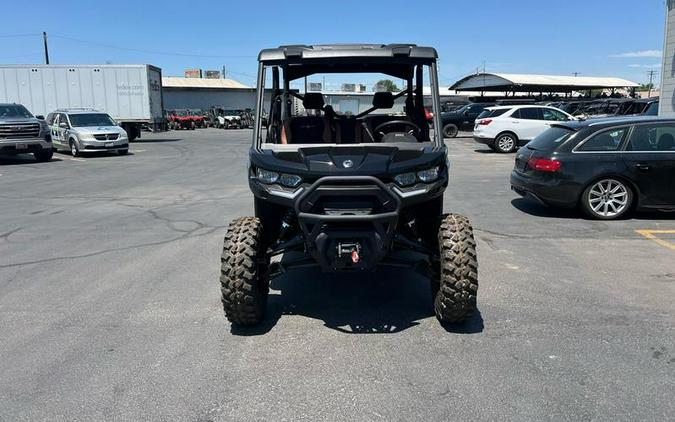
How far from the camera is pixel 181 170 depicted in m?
17.1

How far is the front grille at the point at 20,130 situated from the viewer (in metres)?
19.1

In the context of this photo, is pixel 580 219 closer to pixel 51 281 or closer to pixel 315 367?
pixel 315 367

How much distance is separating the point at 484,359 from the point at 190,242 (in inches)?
185

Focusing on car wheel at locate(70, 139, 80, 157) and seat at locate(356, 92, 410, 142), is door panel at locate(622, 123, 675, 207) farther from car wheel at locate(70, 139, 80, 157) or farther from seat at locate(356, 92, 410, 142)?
car wheel at locate(70, 139, 80, 157)

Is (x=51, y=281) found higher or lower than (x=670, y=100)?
lower

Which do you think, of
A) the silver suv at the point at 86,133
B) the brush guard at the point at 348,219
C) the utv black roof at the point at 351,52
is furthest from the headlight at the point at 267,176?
the silver suv at the point at 86,133

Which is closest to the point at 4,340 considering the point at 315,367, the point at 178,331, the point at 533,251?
the point at 178,331

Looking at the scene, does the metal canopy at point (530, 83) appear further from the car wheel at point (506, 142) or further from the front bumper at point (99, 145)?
the front bumper at point (99, 145)

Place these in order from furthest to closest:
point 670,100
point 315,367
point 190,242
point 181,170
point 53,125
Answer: point 53,125 < point 670,100 < point 181,170 < point 190,242 < point 315,367

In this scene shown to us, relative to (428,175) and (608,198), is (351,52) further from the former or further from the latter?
(608,198)

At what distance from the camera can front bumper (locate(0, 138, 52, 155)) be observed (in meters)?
19.1

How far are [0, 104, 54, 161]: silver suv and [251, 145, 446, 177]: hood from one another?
59.2ft

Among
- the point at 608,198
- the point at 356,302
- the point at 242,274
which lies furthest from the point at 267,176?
the point at 608,198

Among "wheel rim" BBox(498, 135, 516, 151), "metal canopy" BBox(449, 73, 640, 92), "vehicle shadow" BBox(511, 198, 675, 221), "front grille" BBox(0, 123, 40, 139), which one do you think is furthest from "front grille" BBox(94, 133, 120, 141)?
"metal canopy" BBox(449, 73, 640, 92)
